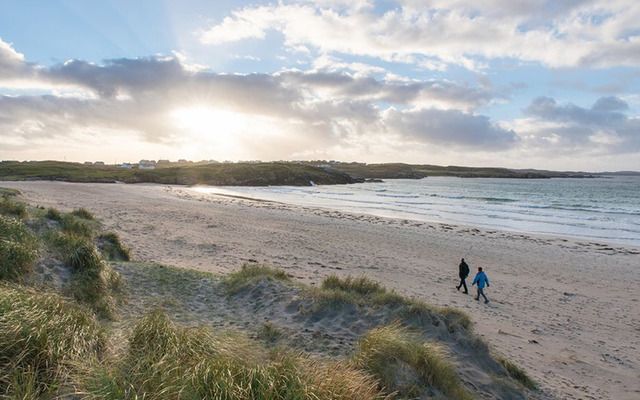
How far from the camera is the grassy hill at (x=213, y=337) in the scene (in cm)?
402

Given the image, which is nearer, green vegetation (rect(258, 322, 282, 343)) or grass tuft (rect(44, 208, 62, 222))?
green vegetation (rect(258, 322, 282, 343))

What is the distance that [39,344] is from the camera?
4.38 metres

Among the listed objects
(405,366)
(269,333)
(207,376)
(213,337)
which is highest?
(207,376)

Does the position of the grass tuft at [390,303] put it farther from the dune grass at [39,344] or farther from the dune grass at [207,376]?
the dune grass at [39,344]

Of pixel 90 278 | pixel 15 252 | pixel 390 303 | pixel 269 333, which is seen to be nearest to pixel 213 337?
pixel 269 333

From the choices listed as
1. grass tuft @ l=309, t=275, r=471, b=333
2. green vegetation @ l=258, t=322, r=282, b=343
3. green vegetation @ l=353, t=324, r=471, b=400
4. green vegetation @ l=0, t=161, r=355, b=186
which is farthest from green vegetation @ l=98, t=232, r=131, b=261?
green vegetation @ l=0, t=161, r=355, b=186

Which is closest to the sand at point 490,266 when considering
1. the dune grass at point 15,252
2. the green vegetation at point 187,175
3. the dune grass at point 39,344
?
the dune grass at point 15,252

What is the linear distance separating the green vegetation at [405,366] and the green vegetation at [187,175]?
251ft

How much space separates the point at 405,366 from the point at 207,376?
2.62m

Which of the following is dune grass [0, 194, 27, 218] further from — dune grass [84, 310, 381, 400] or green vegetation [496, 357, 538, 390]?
green vegetation [496, 357, 538, 390]

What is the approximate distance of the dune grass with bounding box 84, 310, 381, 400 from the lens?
3824mm

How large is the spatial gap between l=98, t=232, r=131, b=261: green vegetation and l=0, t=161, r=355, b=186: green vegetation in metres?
65.3

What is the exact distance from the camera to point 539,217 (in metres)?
42.2

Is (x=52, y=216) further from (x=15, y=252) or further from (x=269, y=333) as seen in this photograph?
(x=269, y=333)
